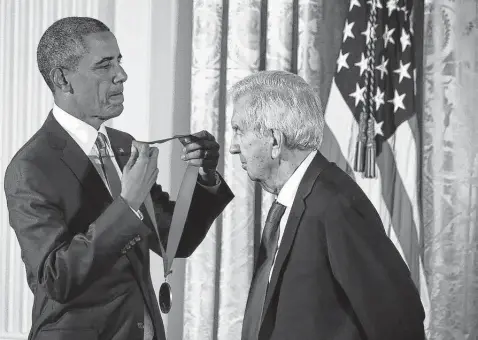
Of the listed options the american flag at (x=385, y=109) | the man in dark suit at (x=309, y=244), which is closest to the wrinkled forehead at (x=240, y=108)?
the man in dark suit at (x=309, y=244)

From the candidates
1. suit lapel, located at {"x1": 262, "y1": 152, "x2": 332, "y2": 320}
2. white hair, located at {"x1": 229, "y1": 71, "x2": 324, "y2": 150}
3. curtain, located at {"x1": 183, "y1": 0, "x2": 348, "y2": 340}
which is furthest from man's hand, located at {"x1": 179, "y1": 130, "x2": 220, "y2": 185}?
curtain, located at {"x1": 183, "y1": 0, "x2": 348, "y2": 340}

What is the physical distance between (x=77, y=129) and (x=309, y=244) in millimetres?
785

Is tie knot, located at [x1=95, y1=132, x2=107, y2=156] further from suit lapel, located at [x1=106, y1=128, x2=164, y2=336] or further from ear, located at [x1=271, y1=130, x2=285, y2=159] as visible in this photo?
ear, located at [x1=271, y1=130, x2=285, y2=159]

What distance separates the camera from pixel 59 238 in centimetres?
185

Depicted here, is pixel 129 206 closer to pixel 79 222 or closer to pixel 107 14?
pixel 79 222

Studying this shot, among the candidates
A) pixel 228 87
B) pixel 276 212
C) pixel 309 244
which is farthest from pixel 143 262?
pixel 228 87

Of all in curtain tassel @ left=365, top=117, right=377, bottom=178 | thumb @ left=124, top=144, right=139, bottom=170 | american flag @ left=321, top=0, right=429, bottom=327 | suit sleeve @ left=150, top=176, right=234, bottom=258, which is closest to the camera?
thumb @ left=124, top=144, right=139, bottom=170

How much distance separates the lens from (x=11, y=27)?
3547 mm

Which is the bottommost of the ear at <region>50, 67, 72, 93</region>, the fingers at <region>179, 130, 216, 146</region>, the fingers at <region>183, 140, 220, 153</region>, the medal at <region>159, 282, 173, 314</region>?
the medal at <region>159, 282, 173, 314</region>

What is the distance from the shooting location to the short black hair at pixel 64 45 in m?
2.08

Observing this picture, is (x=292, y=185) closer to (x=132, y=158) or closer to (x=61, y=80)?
(x=132, y=158)

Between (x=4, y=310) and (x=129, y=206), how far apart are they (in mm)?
1919

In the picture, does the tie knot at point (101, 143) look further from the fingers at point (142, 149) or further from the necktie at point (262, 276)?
the necktie at point (262, 276)

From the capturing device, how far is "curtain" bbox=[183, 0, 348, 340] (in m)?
3.44
